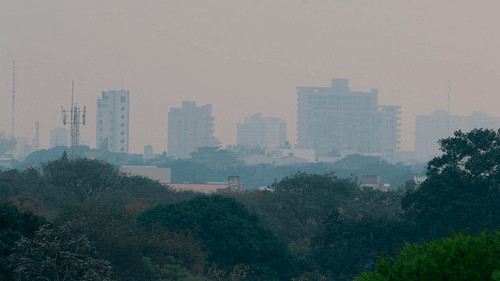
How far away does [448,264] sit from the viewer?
12.2 m

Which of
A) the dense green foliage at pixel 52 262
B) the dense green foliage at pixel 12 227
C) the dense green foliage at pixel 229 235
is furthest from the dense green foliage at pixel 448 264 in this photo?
the dense green foliage at pixel 229 235

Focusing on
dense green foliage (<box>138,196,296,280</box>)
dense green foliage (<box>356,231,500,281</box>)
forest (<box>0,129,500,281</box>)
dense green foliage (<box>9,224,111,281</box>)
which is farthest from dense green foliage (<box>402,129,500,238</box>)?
dense green foliage (<box>356,231,500,281</box>)

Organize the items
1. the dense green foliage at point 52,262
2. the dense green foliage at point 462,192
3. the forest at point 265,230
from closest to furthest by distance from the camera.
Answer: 1. the dense green foliage at point 52,262
2. the forest at point 265,230
3. the dense green foliage at point 462,192

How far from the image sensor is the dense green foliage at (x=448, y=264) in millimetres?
12031

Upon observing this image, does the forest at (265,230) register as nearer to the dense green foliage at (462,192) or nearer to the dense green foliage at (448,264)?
the dense green foliage at (462,192)

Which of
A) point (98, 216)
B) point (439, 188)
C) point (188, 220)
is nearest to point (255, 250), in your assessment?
point (188, 220)

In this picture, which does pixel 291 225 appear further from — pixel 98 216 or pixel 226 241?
pixel 98 216

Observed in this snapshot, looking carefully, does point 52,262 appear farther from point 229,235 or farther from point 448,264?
point 229,235

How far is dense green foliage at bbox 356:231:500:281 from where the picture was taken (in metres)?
12.0

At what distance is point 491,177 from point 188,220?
15.7m

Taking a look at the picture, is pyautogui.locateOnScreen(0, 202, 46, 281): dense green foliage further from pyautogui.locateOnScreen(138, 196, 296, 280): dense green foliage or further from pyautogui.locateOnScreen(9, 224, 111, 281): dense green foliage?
pyautogui.locateOnScreen(138, 196, 296, 280): dense green foliage

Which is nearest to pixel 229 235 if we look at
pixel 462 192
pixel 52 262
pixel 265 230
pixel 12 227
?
pixel 265 230

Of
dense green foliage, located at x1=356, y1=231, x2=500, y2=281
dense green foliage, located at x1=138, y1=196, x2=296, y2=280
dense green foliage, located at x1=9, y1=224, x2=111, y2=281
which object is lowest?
dense green foliage, located at x1=138, y1=196, x2=296, y2=280

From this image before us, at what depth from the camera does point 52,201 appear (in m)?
62.2
